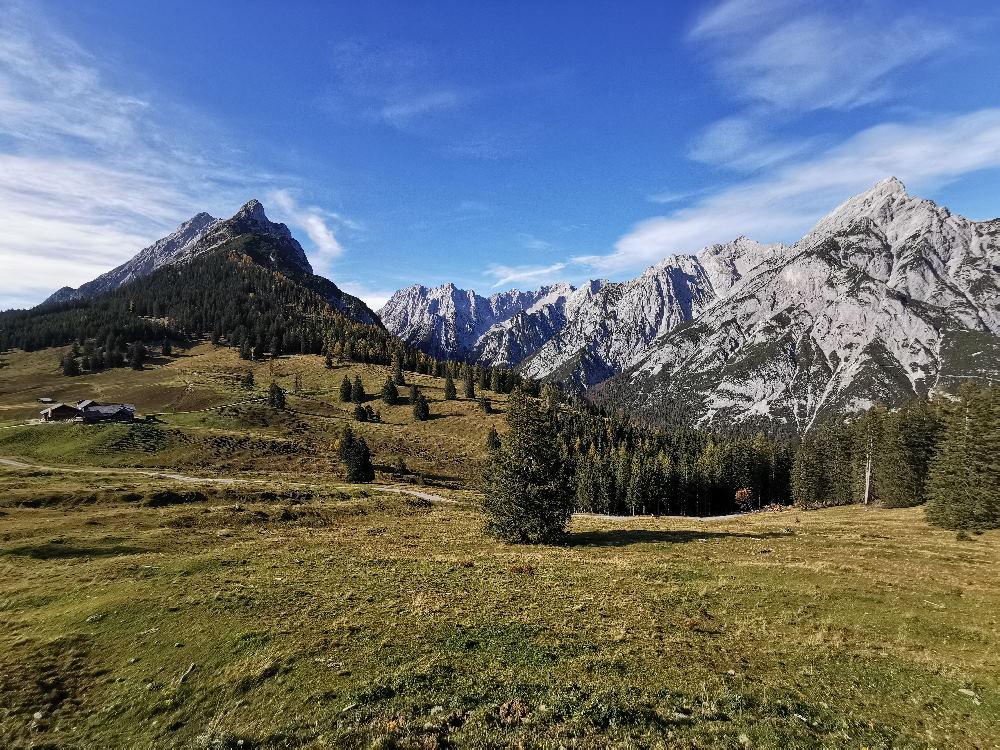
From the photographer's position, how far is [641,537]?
42125 mm

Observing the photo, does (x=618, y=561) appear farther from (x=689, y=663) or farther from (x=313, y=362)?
(x=313, y=362)

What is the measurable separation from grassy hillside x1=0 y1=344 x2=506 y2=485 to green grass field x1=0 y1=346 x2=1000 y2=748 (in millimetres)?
41324

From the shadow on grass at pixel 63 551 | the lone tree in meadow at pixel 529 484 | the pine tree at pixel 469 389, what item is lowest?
the shadow on grass at pixel 63 551

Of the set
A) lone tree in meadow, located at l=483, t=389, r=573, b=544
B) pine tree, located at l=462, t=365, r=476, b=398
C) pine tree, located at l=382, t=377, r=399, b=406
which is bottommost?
lone tree in meadow, located at l=483, t=389, r=573, b=544

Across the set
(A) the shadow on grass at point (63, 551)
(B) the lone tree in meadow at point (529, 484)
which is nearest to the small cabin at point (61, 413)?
(A) the shadow on grass at point (63, 551)

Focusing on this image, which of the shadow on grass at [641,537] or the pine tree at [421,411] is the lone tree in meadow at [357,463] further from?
the pine tree at [421,411]

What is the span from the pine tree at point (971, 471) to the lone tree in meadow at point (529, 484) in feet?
127

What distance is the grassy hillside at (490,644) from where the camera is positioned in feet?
37.8

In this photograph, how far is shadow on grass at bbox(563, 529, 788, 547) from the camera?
3902cm

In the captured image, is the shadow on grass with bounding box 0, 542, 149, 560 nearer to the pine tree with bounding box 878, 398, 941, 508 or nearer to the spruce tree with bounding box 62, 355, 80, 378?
the pine tree with bounding box 878, 398, 941, 508

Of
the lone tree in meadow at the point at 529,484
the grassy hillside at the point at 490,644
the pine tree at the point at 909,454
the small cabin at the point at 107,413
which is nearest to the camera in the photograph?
the grassy hillside at the point at 490,644

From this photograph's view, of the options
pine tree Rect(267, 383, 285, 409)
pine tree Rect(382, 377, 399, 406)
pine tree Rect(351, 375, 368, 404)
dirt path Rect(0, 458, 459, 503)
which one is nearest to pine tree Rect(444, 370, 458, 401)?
pine tree Rect(382, 377, 399, 406)

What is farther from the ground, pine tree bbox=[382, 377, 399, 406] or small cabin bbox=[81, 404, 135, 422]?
pine tree bbox=[382, 377, 399, 406]

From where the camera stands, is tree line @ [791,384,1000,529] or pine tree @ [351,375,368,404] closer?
tree line @ [791,384,1000,529]
